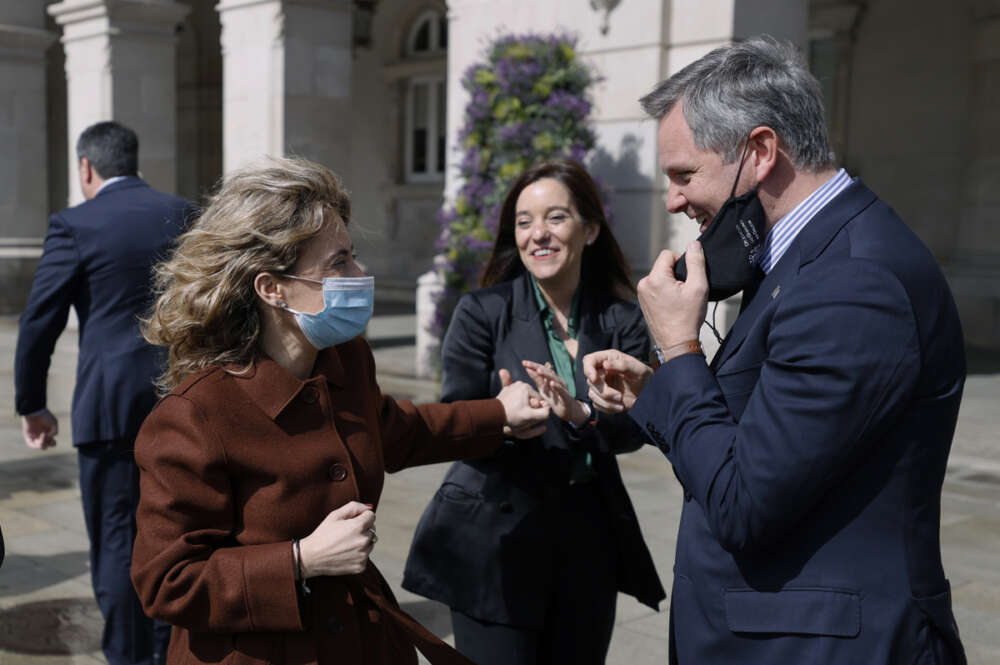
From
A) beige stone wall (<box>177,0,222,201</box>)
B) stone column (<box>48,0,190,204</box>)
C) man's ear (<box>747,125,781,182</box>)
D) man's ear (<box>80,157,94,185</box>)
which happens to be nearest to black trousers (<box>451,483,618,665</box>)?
man's ear (<box>747,125,781,182</box>)

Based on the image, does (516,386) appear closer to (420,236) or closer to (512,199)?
Answer: (512,199)

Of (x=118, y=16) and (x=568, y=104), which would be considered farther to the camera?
(x=118, y=16)

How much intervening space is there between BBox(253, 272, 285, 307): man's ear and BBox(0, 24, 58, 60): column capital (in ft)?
48.0

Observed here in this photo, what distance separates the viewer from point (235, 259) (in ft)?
6.98

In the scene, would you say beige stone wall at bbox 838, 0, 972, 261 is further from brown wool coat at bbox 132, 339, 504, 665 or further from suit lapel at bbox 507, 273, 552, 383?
brown wool coat at bbox 132, 339, 504, 665

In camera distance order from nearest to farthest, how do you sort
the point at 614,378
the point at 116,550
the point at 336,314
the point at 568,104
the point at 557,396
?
the point at 336,314 → the point at 614,378 → the point at 557,396 → the point at 116,550 → the point at 568,104

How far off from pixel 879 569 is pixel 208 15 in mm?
19823

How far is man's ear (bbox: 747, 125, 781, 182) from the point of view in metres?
1.81

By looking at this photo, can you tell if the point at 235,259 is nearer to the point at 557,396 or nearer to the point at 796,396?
the point at 557,396

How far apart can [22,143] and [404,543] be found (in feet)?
41.5

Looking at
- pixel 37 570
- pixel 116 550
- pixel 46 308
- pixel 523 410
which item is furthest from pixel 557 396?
pixel 37 570

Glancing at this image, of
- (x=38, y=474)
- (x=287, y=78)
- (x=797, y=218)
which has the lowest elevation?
(x=38, y=474)

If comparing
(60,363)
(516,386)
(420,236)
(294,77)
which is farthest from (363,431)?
(420,236)

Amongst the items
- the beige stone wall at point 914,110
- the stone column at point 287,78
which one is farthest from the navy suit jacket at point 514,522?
the beige stone wall at point 914,110
